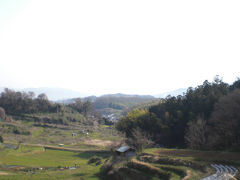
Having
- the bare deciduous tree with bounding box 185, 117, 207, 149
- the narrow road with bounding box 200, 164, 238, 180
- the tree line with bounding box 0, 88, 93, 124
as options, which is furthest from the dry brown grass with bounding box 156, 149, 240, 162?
the tree line with bounding box 0, 88, 93, 124

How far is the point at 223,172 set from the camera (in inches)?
652

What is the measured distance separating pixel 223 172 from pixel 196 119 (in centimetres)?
2015

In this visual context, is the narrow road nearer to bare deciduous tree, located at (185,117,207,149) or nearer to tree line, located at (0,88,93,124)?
bare deciduous tree, located at (185,117,207,149)

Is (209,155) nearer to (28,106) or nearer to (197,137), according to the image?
(197,137)

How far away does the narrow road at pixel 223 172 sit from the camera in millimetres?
15114

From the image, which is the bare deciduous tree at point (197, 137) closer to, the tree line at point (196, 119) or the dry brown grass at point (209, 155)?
the tree line at point (196, 119)

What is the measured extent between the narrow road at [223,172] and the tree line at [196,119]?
10.4m

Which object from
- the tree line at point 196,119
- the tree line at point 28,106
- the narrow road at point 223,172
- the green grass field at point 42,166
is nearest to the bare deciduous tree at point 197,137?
the tree line at point 196,119

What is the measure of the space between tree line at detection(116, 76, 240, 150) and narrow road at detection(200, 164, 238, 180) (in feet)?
34.2

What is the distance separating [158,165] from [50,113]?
73968 millimetres

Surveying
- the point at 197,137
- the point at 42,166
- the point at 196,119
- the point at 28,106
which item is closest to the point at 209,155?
the point at 197,137

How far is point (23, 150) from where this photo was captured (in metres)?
42.3

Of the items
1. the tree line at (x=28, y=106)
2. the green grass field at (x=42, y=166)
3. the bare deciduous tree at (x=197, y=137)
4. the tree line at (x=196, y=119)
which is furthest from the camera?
the tree line at (x=28, y=106)

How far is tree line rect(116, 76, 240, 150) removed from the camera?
2870 cm
